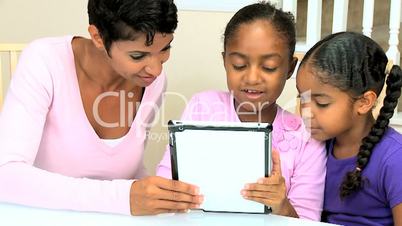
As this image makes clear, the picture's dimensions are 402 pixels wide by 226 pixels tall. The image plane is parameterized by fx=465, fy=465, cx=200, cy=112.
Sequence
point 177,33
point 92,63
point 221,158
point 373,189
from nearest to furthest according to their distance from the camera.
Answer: point 221,158 → point 373,189 → point 92,63 → point 177,33

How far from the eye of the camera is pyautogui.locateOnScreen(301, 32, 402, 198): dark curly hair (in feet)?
3.19

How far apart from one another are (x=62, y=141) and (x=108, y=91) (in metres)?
0.16

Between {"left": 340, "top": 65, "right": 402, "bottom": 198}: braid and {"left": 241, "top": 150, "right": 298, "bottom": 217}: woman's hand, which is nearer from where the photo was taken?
{"left": 241, "top": 150, "right": 298, "bottom": 217}: woman's hand

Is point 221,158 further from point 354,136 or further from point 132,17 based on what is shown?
point 354,136

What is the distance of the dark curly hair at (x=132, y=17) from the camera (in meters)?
0.85

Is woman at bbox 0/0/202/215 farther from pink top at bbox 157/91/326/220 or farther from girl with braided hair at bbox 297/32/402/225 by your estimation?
girl with braided hair at bbox 297/32/402/225

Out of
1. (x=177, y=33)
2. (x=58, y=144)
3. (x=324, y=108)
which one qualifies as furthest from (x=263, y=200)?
(x=177, y=33)

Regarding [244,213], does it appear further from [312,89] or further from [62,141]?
[62,141]

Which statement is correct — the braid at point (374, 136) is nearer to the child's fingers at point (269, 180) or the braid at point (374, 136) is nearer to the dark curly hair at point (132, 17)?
the child's fingers at point (269, 180)

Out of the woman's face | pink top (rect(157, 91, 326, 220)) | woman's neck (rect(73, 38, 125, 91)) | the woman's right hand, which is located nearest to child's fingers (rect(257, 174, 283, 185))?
the woman's right hand

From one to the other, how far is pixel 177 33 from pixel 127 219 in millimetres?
1257

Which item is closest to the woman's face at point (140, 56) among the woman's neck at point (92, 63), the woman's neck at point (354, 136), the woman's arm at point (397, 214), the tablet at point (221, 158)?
the woman's neck at point (92, 63)

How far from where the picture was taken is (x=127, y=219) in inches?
30.3

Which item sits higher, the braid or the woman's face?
the woman's face
